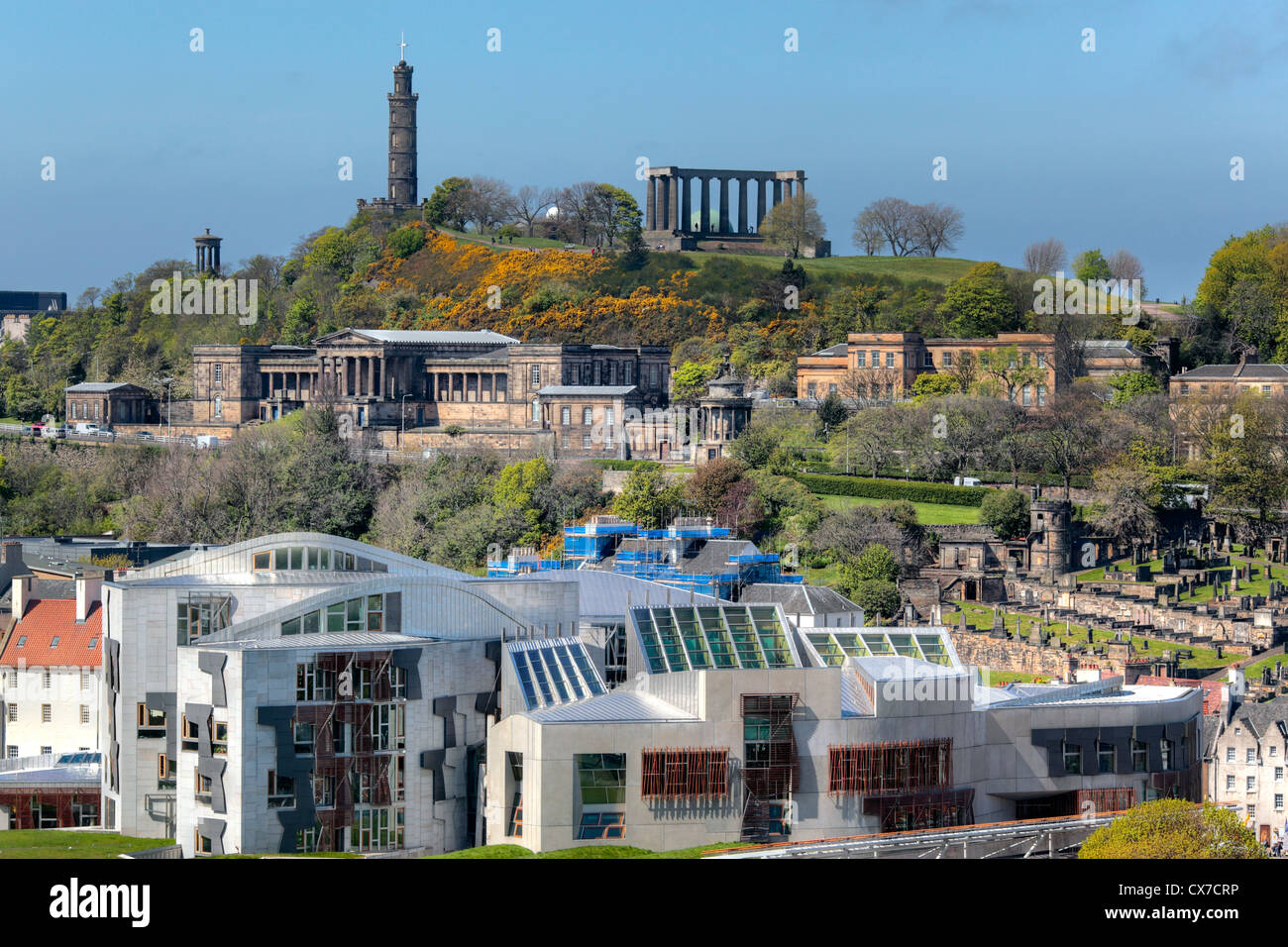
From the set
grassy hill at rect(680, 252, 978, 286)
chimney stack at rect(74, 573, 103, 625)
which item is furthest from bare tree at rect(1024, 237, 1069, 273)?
chimney stack at rect(74, 573, 103, 625)

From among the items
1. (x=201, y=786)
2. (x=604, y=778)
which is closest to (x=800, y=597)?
(x=201, y=786)

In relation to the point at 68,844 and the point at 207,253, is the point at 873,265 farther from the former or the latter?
the point at 68,844

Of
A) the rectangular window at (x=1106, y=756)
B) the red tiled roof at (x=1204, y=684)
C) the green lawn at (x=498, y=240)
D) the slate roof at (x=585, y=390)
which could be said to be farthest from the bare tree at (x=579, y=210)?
the rectangular window at (x=1106, y=756)

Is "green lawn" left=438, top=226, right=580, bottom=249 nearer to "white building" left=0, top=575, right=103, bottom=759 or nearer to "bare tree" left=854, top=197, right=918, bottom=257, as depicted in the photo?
"bare tree" left=854, top=197, right=918, bottom=257

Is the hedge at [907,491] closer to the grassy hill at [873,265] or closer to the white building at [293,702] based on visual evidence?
the grassy hill at [873,265]

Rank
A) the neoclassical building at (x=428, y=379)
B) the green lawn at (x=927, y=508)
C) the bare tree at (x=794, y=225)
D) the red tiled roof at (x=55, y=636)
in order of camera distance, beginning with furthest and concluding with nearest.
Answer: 1. the bare tree at (x=794, y=225)
2. the neoclassical building at (x=428, y=379)
3. the green lawn at (x=927, y=508)
4. the red tiled roof at (x=55, y=636)
